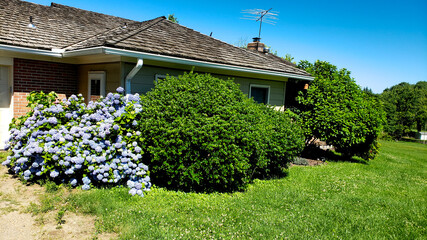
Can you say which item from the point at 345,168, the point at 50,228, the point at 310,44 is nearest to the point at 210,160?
the point at 50,228

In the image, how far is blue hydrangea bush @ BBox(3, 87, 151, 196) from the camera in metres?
5.43

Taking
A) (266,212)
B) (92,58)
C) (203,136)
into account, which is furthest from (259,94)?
(266,212)

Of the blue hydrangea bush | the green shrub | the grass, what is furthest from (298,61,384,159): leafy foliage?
the blue hydrangea bush

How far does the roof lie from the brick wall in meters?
0.66

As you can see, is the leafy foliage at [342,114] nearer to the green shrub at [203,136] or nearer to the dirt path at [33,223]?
the green shrub at [203,136]

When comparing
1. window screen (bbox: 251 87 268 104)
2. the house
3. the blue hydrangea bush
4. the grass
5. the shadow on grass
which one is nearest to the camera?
the grass

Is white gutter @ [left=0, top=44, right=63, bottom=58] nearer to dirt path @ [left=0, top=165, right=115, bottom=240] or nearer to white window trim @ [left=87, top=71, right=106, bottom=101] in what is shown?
white window trim @ [left=87, top=71, right=106, bottom=101]

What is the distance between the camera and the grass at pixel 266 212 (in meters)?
4.27

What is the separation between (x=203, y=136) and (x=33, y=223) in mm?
2927

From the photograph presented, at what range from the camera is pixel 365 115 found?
10.1 meters

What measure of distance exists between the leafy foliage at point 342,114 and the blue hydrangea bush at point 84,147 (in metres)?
6.39

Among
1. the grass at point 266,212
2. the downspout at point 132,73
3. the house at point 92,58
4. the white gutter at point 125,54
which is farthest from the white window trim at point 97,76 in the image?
the grass at point 266,212

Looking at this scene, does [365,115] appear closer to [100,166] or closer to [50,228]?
[100,166]

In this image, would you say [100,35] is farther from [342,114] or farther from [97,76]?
[342,114]
